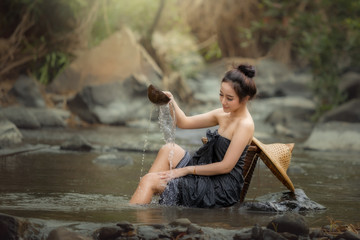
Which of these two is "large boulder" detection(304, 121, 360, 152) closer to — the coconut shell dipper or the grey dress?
the grey dress

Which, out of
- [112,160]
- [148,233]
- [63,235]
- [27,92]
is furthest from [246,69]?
[27,92]

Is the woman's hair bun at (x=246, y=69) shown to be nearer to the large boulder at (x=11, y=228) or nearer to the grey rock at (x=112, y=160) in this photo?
the large boulder at (x=11, y=228)

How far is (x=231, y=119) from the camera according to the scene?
5469mm

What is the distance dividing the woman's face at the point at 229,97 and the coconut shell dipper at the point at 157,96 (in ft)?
1.69

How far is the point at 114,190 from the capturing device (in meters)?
6.40

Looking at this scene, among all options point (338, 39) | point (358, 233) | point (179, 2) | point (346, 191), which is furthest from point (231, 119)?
point (179, 2)

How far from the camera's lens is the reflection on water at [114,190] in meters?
4.84

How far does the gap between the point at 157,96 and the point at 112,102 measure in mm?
10083

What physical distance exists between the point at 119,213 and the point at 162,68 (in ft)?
50.0

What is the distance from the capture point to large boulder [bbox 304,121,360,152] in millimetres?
11289

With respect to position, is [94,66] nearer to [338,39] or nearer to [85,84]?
[85,84]

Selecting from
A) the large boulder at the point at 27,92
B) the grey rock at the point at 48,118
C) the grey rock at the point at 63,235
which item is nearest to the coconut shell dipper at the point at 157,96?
the grey rock at the point at 63,235

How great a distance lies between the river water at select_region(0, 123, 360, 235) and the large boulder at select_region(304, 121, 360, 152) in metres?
0.50

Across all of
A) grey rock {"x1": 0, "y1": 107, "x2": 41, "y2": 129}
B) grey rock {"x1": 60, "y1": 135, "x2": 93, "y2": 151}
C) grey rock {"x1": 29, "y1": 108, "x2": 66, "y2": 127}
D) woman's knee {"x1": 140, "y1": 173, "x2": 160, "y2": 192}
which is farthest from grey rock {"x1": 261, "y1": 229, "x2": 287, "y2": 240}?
grey rock {"x1": 29, "y1": 108, "x2": 66, "y2": 127}
